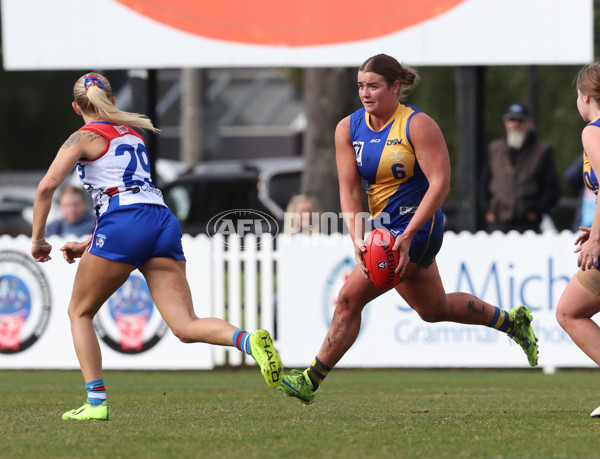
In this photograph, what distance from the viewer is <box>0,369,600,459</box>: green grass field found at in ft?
16.4

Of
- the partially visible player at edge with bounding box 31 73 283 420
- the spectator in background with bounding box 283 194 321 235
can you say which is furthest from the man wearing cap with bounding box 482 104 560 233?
the partially visible player at edge with bounding box 31 73 283 420

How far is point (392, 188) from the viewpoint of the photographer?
6168 millimetres

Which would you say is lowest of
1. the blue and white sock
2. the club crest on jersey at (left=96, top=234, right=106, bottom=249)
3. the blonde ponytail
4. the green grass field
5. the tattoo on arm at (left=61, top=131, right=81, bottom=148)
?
the green grass field

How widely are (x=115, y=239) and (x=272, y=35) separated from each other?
232 inches

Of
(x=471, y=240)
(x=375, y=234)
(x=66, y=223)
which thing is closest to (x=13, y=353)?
(x=66, y=223)

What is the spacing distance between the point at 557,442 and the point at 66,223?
6812 millimetres

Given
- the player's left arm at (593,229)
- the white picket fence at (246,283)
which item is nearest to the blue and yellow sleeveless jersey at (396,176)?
the player's left arm at (593,229)

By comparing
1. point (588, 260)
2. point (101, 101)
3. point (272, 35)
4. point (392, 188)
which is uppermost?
point (272, 35)

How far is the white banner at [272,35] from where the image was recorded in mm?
11219

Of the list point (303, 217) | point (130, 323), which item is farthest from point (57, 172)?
point (303, 217)

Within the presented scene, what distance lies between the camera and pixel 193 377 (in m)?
9.85

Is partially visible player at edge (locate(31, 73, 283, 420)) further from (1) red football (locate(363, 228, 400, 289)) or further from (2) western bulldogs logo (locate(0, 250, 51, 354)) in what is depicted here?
(2) western bulldogs logo (locate(0, 250, 51, 354))

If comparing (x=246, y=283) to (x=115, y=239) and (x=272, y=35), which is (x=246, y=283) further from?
(x=115, y=239)

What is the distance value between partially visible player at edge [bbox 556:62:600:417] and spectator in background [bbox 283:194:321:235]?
4858 millimetres
